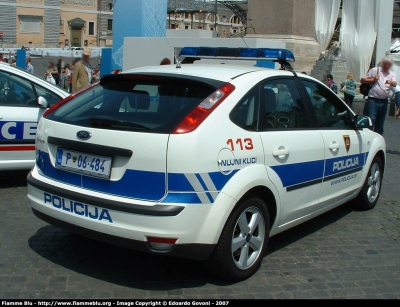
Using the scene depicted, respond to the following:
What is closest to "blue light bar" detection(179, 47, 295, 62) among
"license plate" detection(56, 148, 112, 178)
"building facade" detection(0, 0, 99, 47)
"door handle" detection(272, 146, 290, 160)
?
"door handle" detection(272, 146, 290, 160)

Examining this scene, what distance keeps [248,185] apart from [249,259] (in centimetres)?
63

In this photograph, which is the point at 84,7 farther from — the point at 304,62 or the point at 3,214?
the point at 3,214

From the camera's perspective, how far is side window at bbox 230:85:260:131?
404 centimetres

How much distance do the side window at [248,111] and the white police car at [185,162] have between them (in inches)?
0.4

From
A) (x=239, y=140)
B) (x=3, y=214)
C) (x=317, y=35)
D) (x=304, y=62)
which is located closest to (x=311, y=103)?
(x=239, y=140)

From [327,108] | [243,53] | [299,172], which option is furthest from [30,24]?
[299,172]

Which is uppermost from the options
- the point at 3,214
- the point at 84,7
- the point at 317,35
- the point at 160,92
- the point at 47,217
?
the point at 84,7

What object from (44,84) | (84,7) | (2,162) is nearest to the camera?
(2,162)

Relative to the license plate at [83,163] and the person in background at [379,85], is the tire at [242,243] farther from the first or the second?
the person in background at [379,85]

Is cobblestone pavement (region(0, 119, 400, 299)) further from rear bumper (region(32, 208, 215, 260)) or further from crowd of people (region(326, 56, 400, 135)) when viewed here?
crowd of people (region(326, 56, 400, 135))

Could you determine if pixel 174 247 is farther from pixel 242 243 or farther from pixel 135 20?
pixel 135 20

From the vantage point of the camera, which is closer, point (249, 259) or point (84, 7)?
point (249, 259)

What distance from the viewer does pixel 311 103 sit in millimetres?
5023

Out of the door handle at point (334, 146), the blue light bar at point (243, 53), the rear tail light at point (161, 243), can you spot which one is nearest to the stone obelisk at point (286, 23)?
the blue light bar at point (243, 53)
